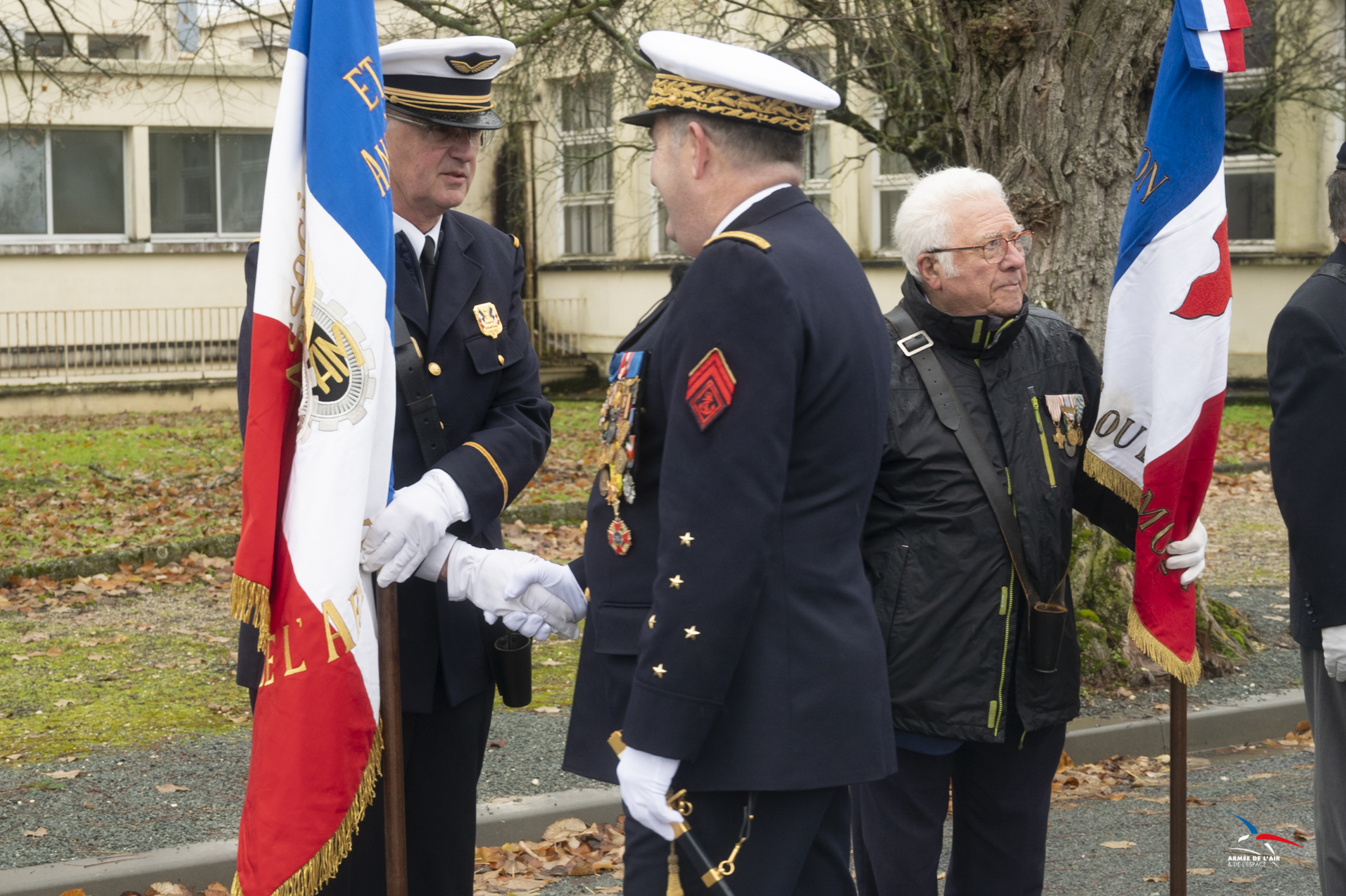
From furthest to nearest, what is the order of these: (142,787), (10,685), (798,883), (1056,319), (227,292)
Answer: (227,292)
(10,685)
(142,787)
(1056,319)
(798,883)

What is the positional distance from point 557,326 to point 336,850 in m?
20.9

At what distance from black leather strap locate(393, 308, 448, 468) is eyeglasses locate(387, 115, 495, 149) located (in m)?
0.42

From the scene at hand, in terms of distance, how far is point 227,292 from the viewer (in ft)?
74.2

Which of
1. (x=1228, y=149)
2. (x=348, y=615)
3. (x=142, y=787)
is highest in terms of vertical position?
(x=1228, y=149)

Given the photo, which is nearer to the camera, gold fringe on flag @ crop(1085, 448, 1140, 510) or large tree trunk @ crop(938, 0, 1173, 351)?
gold fringe on flag @ crop(1085, 448, 1140, 510)

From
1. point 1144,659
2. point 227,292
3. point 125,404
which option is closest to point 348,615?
point 1144,659

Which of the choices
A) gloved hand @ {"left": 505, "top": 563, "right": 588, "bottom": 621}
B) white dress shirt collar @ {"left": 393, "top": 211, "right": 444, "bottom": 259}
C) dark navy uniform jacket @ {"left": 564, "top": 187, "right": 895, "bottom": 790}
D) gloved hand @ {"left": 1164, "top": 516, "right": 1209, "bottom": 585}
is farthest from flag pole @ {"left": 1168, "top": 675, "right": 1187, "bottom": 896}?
white dress shirt collar @ {"left": 393, "top": 211, "right": 444, "bottom": 259}

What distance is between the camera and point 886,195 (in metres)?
20.4

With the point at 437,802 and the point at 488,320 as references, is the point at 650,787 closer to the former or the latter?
the point at 437,802

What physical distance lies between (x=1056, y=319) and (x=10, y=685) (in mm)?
5244

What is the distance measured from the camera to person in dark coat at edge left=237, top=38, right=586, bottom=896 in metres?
3.18

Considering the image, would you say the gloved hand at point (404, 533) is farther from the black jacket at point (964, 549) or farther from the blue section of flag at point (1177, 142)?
the blue section of flag at point (1177, 142)

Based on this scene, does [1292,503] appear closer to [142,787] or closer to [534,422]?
[534,422]

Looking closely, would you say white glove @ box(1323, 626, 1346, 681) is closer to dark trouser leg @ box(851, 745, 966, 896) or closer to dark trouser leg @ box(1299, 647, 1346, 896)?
dark trouser leg @ box(1299, 647, 1346, 896)
